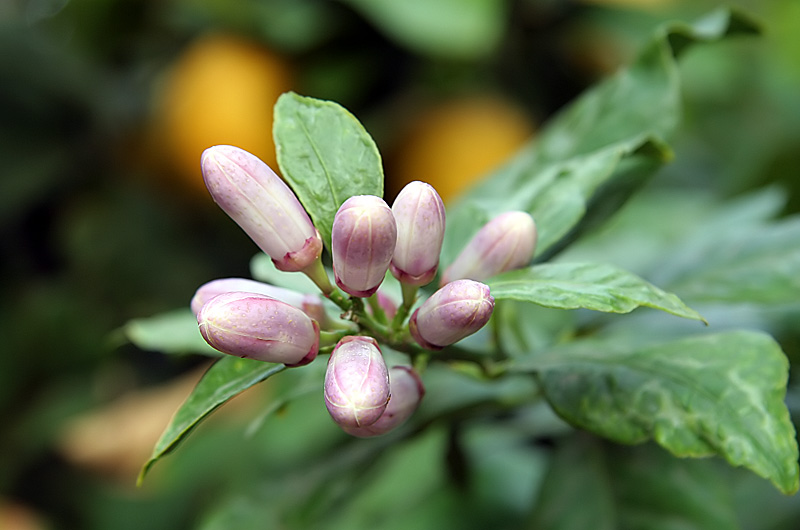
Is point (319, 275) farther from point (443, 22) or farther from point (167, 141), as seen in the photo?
point (167, 141)

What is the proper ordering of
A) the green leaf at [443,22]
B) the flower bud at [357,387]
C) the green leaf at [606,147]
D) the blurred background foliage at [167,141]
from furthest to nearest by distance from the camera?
the blurred background foliage at [167,141] < the green leaf at [443,22] < the green leaf at [606,147] < the flower bud at [357,387]

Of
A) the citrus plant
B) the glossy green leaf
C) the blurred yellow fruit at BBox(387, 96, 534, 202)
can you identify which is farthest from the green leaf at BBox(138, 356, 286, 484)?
the blurred yellow fruit at BBox(387, 96, 534, 202)

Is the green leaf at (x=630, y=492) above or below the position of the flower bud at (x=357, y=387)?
below

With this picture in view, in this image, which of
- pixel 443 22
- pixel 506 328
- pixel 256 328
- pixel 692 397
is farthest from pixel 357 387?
pixel 443 22

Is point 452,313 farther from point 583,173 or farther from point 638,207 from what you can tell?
point 638,207

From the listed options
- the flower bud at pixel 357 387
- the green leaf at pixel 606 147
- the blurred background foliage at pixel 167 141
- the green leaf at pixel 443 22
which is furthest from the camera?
the blurred background foliage at pixel 167 141

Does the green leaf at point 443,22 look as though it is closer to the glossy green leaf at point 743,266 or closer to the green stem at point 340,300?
the glossy green leaf at point 743,266

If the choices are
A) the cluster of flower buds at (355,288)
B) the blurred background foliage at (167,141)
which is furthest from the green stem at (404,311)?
the blurred background foliage at (167,141)
